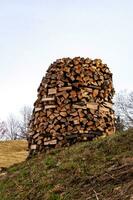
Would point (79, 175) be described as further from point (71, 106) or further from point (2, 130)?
point (2, 130)

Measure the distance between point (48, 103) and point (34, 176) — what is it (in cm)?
407

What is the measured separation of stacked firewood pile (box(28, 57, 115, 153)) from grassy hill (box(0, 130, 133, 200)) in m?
1.43

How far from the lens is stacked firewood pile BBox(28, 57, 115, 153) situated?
13570 millimetres

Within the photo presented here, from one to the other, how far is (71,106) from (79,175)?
16.1 feet

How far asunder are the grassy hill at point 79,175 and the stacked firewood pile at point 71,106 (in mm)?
1432

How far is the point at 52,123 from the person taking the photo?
13.6 metres

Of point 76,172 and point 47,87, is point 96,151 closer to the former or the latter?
point 76,172

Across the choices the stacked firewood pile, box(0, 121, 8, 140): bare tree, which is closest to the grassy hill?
the stacked firewood pile

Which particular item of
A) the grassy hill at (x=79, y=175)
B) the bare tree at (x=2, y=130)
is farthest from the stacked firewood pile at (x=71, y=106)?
the bare tree at (x=2, y=130)

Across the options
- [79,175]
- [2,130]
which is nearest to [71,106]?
[79,175]

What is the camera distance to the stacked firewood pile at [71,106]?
1357cm

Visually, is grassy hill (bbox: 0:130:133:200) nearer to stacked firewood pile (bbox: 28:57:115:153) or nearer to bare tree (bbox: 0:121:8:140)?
stacked firewood pile (bbox: 28:57:115:153)

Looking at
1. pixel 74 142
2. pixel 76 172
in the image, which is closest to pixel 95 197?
pixel 76 172

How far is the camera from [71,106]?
13742 millimetres
